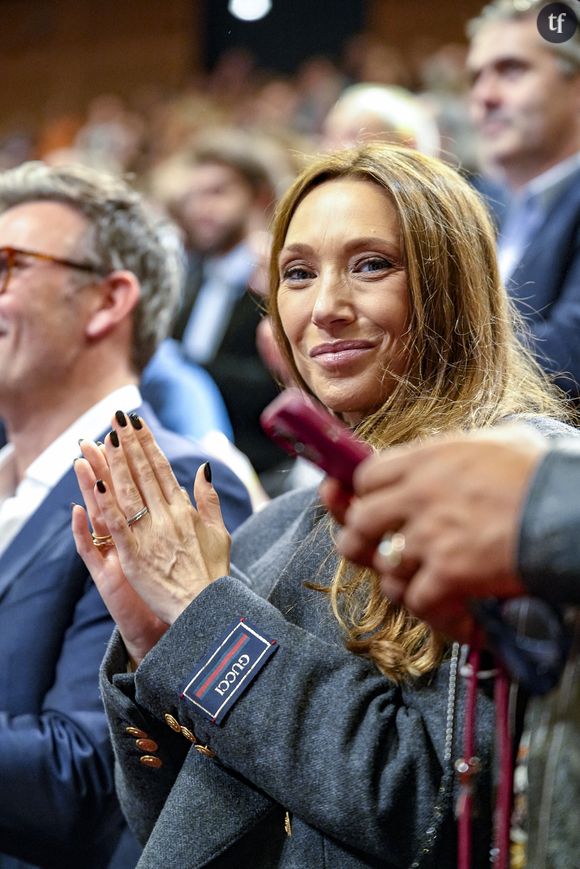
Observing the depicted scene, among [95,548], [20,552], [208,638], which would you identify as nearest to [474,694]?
[208,638]

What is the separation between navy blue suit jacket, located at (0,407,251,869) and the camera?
1585mm

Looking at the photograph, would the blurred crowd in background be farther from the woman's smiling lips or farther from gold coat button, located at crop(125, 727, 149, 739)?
gold coat button, located at crop(125, 727, 149, 739)

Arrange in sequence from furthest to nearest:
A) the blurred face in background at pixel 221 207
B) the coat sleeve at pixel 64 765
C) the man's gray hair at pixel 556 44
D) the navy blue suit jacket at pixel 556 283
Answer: the blurred face in background at pixel 221 207, the man's gray hair at pixel 556 44, the navy blue suit jacket at pixel 556 283, the coat sleeve at pixel 64 765

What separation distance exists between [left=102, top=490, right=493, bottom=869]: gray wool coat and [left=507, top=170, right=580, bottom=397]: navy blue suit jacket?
0.87 meters

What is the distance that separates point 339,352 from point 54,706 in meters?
0.66

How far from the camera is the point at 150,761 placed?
4.56ft

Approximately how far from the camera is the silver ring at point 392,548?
2.53 feet

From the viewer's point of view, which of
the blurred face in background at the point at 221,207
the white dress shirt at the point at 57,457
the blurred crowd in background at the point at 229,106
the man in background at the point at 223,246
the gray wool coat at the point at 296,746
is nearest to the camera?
the gray wool coat at the point at 296,746

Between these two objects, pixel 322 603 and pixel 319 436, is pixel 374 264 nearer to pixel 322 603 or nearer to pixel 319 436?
pixel 322 603

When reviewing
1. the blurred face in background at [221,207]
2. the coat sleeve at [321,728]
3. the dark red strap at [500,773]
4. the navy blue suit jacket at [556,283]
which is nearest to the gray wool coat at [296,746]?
the coat sleeve at [321,728]

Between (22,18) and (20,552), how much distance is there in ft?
24.5

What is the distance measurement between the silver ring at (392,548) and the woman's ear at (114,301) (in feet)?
4.53

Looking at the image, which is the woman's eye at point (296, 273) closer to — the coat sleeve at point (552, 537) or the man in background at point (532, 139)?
the man in background at point (532, 139)

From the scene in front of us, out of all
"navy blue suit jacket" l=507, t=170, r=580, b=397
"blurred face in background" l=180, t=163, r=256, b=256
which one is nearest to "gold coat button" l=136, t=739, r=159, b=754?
"navy blue suit jacket" l=507, t=170, r=580, b=397
